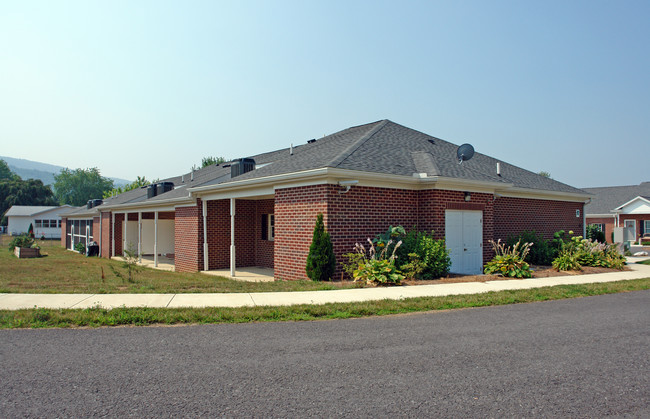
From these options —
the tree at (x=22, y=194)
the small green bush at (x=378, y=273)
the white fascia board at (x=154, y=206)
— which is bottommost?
the small green bush at (x=378, y=273)

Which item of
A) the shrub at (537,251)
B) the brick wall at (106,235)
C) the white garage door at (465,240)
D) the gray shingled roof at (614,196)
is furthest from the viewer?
the gray shingled roof at (614,196)

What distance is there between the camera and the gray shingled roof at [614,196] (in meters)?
40.3

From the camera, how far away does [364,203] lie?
1291 centimetres

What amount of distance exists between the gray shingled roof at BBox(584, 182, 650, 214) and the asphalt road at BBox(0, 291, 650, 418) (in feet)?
128

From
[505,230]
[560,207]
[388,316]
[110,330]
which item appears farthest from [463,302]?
[560,207]

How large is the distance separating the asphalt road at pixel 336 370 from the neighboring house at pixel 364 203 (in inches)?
220

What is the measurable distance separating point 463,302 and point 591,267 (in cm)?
1007

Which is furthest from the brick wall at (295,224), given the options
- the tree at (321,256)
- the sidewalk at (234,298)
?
the sidewalk at (234,298)

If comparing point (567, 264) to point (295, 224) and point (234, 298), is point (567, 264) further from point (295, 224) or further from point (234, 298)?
point (234, 298)

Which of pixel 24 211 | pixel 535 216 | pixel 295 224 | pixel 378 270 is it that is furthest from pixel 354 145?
pixel 24 211

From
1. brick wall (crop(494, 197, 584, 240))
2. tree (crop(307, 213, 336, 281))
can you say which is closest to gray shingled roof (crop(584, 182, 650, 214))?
brick wall (crop(494, 197, 584, 240))

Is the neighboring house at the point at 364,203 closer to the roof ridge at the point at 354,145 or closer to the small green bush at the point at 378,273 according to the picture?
the roof ridge at the point at 354,145

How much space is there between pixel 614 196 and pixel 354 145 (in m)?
38.3

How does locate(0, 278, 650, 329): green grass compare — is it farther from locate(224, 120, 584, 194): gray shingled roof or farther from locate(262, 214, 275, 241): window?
locate(262, 214, 275, 241): window
